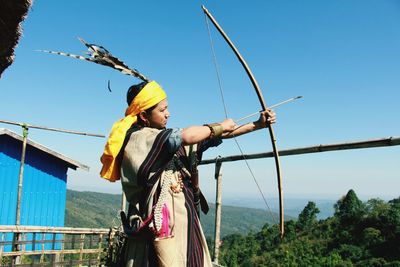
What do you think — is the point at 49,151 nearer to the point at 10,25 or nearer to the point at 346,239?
the point at 10,25

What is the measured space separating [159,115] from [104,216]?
122560mm

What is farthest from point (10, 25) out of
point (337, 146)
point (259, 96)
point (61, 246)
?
point (61, 246)

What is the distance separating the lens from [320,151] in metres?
2.59

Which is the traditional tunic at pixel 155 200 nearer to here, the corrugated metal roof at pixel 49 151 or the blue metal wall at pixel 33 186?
the corrugated metal roof at pixel 49 151

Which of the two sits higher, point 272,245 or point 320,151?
point 320,151

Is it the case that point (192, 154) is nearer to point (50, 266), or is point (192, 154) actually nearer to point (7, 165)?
point (50, 266)

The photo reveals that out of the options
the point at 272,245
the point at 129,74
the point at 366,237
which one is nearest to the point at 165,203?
the point at 129,74

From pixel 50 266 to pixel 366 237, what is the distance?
1150 cm

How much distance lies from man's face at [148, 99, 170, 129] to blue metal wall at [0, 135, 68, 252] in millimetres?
6737

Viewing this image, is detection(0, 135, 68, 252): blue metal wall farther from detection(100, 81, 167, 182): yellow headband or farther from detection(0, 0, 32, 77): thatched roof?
detection(100, 81, 167, 182): yellow headband

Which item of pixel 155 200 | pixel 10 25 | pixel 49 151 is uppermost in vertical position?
pixel 49 151

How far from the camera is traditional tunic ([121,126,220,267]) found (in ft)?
6.09

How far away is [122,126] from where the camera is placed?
195 centimetres

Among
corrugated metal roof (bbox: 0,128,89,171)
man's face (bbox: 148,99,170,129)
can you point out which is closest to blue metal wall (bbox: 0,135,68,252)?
corrugated metal roof (bbox: 0,128,89,171)
